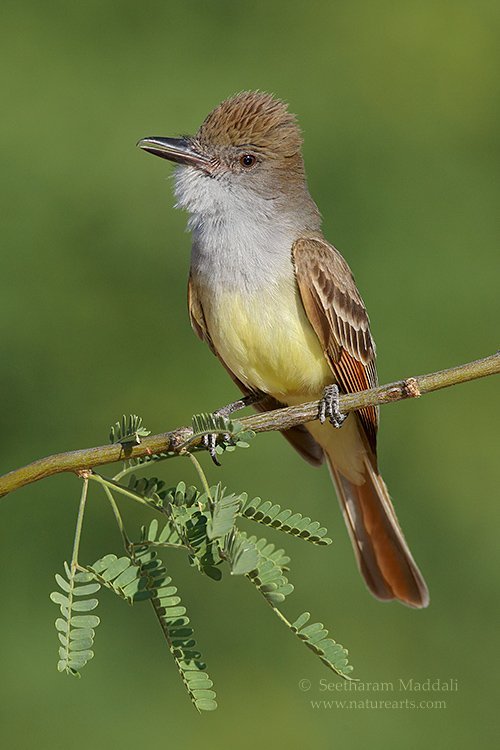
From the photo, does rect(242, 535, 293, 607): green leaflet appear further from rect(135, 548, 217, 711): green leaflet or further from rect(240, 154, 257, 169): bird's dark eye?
rect(240, 154, 257, 169): bird's dark eye

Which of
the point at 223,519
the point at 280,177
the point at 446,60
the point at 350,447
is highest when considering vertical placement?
the point at 446,60

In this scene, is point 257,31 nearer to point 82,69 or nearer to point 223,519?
point 82,69

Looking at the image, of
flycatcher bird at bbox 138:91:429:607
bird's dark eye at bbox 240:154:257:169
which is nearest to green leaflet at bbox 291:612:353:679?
flycatcher bird at bbox 138:91:429:607

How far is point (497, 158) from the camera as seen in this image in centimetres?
712

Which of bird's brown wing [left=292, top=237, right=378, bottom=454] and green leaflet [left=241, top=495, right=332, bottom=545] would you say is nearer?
green leaflet [left=241, top=495, right=332, bottom=545]

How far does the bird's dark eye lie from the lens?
4.52 metres

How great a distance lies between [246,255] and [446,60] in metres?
3.74

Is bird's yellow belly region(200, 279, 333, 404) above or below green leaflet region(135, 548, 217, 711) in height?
above

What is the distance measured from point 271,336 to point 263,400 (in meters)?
0.64

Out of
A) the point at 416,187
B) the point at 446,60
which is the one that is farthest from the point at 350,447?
the point at 446,60

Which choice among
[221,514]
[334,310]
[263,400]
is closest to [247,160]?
[334,310]

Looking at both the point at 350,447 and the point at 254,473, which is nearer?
the point at 350,447

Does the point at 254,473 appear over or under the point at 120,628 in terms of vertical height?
over

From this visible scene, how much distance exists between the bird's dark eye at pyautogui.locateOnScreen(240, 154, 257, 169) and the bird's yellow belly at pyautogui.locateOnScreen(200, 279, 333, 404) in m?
0.55
